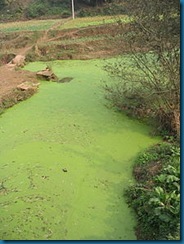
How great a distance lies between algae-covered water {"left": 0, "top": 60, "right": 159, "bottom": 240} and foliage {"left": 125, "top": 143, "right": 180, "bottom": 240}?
0.52ft

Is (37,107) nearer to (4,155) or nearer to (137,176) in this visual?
(4,155)

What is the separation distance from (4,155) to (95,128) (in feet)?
6.04

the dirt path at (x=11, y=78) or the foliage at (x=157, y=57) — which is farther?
the dirt path at (x=11, y=78)

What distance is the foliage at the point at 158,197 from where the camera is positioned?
421cm

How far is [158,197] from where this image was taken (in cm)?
446

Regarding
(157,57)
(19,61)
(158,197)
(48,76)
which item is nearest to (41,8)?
(19,61)

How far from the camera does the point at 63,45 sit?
1518 centimetres

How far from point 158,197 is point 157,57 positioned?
10.9 ft

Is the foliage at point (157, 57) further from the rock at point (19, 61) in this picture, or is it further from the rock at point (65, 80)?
the rock at point (19, 61)

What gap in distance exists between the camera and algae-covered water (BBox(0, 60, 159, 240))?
452cm

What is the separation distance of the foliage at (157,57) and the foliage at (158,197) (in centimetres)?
126

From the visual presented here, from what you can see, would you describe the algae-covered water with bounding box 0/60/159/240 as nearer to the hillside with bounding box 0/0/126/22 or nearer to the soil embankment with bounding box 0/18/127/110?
the soil embankment with bounding box 0/18/127/110

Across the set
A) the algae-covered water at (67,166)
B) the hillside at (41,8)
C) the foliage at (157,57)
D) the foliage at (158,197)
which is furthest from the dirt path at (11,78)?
the hillside at (41,8)

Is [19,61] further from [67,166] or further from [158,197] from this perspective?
[158,197]
